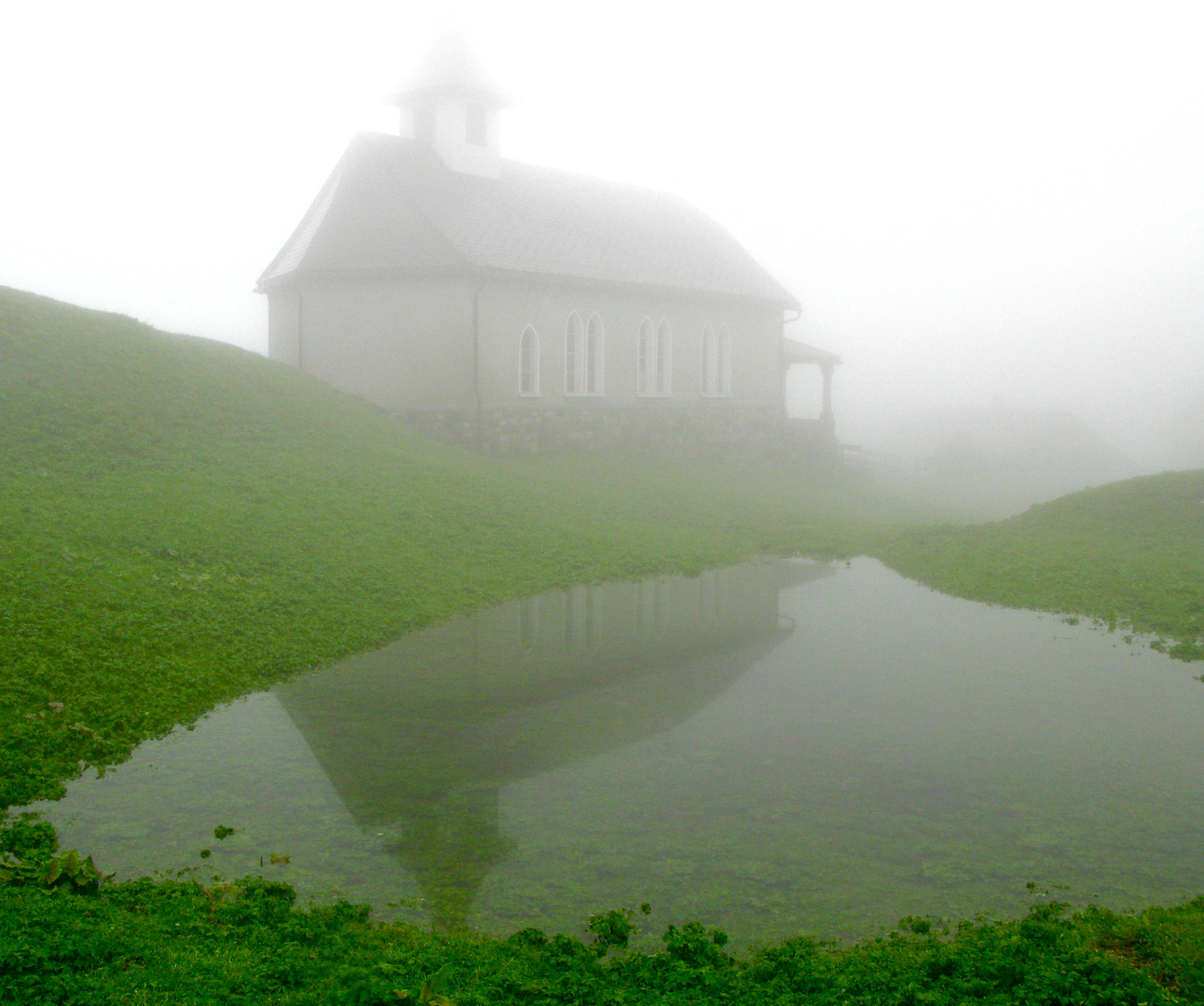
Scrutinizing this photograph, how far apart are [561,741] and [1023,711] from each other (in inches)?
204

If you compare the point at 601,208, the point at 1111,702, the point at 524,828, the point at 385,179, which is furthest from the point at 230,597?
the point at 601,208

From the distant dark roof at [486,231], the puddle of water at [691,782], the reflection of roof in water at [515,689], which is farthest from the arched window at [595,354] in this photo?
the puddle of water at [691,782]

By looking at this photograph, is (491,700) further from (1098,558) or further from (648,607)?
(1098,558)

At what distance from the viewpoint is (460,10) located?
3816 cm

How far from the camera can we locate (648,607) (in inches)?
696

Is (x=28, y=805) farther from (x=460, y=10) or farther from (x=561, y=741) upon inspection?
(x=460, y=10)

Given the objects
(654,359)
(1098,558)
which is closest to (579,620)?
(1098,558)

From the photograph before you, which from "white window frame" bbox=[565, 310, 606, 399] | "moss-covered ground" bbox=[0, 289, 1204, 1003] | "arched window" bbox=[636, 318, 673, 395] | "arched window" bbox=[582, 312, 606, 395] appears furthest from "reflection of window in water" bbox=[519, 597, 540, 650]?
"arched window" bbox=[636, 318, 673, 395]

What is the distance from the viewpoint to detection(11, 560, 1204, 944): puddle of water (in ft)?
25.1

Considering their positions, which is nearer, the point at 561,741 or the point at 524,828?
the point at 524,828

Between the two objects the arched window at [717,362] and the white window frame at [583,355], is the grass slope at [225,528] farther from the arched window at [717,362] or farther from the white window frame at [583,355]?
the arched window at [717,362]

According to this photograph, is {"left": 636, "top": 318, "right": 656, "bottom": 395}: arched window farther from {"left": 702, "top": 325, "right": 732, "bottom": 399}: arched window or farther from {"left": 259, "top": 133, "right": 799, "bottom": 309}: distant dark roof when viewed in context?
{"left": 702, "top": 325, "right": 732, "bottom": 399}: arched window

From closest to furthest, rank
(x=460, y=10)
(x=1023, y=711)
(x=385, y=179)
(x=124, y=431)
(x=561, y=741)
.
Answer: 1. (x=561, y=741)
2. (x=1023, y=711)
3. (x=124, y=431)
4. (x=385, y=179)
5. (x=460, y=10)

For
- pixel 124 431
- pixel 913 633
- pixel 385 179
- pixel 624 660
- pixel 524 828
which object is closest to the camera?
pixel 524 828
